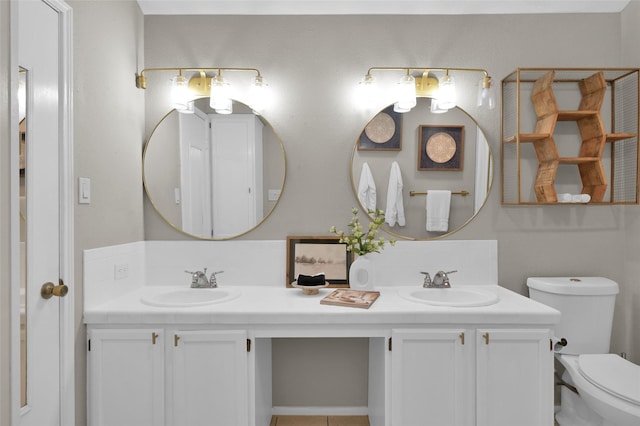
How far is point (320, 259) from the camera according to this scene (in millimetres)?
2279

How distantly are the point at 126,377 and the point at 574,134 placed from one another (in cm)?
272

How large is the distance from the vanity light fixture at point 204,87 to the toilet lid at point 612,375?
219cm

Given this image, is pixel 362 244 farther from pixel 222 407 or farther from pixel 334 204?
pixel 222 407

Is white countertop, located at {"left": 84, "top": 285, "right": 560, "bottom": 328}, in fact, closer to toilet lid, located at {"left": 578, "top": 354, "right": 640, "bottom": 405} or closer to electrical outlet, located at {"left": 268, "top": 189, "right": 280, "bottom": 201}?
toilet lid, located at {"left": 578, "top": 354, "right": 640, "bottom": 405}

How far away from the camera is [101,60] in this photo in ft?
6.09

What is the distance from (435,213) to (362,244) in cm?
51

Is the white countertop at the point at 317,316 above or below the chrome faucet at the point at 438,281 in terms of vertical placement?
below

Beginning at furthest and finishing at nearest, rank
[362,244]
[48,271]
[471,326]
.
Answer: [362,244] → [471,326] → [48,271]

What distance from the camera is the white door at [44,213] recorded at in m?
1.38

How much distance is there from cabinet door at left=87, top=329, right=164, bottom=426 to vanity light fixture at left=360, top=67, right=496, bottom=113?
1742mm

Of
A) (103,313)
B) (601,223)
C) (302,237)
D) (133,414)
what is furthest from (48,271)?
(601,223)

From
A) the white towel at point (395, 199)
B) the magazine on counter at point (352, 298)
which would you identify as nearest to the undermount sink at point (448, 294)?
the magazine on counter at point (352, 298)

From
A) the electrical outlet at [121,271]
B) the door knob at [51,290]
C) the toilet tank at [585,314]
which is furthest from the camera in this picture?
the toilet tank at [585,314]

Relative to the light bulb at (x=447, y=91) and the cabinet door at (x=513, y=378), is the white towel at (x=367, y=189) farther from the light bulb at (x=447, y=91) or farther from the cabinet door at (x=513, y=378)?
the cabinet door at (x=513, y=378)
